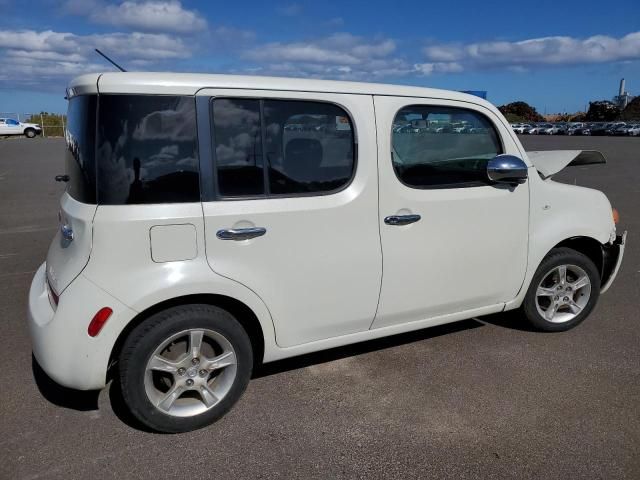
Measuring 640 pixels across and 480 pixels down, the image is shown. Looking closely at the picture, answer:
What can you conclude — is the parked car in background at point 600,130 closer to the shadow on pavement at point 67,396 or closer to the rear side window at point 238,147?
the rear side window at point 238,147

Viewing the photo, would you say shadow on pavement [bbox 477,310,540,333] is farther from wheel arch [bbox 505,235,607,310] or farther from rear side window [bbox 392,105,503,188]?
rear side window [bbox 392,105,503,188]

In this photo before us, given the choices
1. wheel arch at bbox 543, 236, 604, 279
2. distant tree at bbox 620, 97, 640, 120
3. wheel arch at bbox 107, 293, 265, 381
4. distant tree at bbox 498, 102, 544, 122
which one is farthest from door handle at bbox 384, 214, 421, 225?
distant tree at bbox 498, 102, 544, 122

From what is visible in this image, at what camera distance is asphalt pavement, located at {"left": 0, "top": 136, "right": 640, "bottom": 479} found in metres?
2.65

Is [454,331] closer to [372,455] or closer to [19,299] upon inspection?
[372,455]

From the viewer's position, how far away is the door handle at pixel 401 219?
3.23 m

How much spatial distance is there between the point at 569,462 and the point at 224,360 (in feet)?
6.06

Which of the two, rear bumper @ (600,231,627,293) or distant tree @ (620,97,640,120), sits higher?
distant tree @ (620,97,640,120)

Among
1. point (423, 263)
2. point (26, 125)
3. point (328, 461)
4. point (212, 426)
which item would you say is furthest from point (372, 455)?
point (26, 125)

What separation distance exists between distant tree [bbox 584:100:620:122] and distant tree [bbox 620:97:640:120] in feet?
4.23

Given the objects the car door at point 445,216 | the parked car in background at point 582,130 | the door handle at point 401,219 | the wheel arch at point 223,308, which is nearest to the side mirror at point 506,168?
the car door at point 445,216

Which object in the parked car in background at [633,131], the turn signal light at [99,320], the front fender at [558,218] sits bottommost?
the turn signal light at [99,320]

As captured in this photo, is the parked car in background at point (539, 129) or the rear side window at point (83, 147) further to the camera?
the parked car in background at point (539, 129)

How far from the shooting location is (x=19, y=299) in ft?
16.2

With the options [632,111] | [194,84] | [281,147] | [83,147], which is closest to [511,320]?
[281,147]
